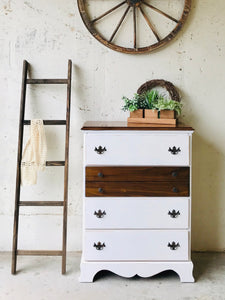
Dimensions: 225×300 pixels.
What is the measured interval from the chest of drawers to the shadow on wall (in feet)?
1.89

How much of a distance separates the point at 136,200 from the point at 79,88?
1.10 metres

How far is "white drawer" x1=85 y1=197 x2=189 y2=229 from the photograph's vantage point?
2.45m

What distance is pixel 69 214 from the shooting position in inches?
118

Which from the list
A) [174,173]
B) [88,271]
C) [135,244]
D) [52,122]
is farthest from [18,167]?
[174,173]

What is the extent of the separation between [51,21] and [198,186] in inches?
73.7

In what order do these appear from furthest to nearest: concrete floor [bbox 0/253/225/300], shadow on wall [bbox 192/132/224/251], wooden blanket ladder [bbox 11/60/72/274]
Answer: shadow on wall [bbox 192/132/224/251], wooden blanket ladder [bbox 11/60/72/274], concrete floor [bbox 0/253/225/300]

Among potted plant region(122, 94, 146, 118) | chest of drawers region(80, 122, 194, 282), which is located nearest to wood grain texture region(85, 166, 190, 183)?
chest of drawers region(80, 122, 194, 282)

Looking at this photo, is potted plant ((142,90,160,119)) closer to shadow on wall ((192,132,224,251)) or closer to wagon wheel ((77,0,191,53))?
wagon wheel ((77,0,191,53))

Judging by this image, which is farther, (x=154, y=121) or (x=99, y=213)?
(x=154, y=121)

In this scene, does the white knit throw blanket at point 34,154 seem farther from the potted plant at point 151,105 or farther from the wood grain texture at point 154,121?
the potted plant at point 151,105

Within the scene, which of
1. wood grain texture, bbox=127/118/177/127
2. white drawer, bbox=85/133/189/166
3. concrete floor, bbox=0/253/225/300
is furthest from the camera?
wood grain texture, bbox=127/118/177/127

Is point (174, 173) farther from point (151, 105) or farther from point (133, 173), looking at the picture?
point (151, 105)

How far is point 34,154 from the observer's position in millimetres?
2738

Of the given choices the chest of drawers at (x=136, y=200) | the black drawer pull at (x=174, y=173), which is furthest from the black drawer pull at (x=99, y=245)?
the black drawer pull at (x=174, y=173)
